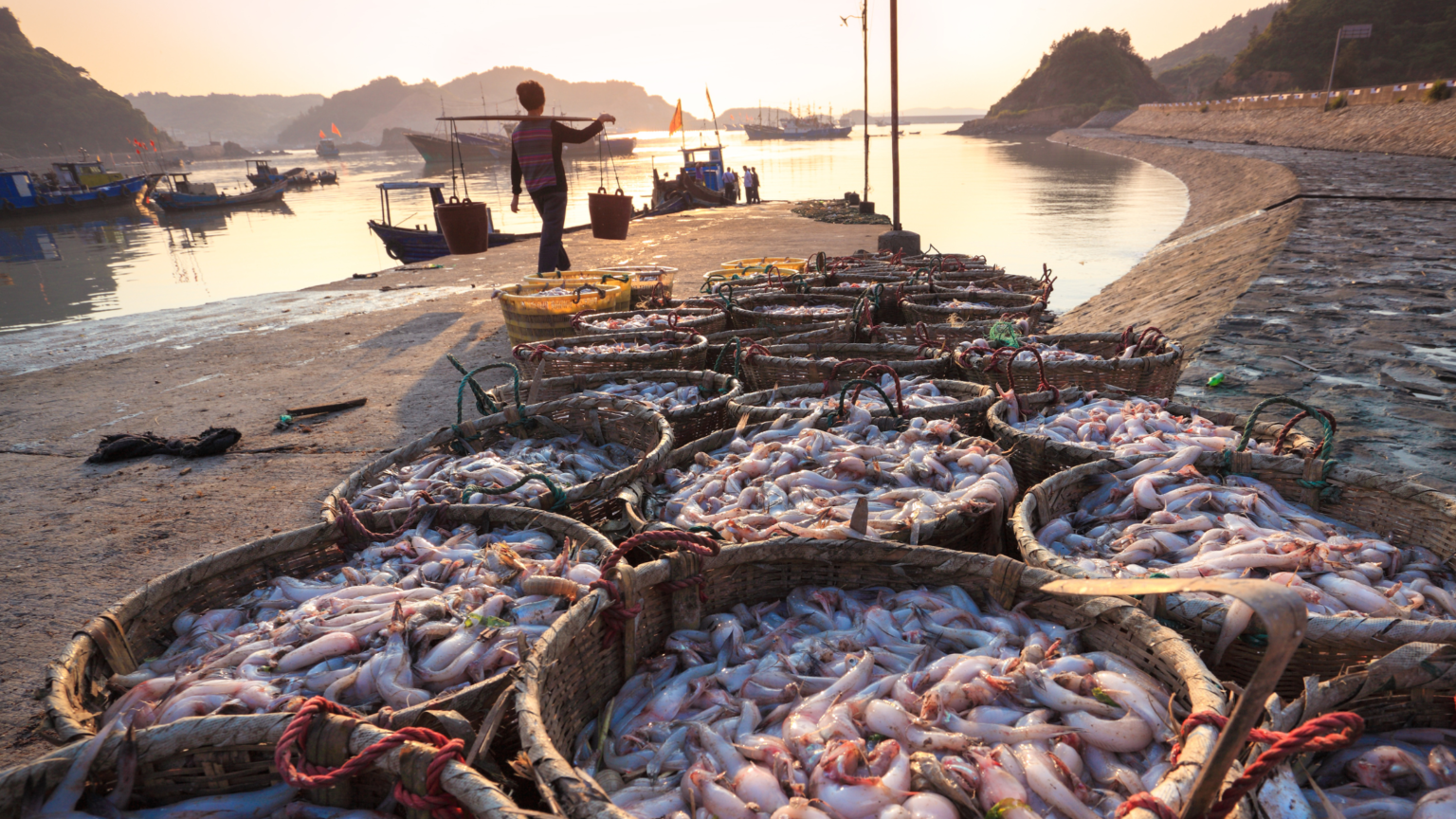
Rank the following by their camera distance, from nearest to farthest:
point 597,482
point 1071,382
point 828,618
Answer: point 828,618 < point 597,482 < point 1071,382

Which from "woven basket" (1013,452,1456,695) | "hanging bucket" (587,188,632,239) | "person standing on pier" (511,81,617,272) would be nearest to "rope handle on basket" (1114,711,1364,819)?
"woven basket" (1013,452,1456,695)

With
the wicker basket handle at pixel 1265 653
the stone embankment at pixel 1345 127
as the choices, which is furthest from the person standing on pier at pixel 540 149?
the stone embankment at pixel 1345 127

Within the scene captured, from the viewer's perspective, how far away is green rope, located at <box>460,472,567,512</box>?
326 centimetres

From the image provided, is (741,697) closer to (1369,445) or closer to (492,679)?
(492,679)

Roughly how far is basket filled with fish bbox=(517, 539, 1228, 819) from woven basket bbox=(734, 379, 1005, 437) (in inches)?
58.7

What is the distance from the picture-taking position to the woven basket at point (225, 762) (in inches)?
67.1

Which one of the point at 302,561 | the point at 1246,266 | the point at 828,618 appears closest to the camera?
the point at 828,618

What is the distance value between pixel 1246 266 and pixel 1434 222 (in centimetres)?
520

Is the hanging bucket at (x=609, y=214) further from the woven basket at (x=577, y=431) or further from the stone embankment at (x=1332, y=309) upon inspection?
the woven basket at (x=577, y=431)

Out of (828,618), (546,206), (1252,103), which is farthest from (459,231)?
(1252,103)

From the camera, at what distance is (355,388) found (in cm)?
707

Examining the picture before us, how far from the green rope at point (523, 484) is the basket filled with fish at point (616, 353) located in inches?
51.9

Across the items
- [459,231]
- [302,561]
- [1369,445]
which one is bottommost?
[1369,445]

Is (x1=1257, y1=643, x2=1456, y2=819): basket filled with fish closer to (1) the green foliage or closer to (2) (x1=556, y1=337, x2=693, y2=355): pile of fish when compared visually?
(2) (x1=556, y1=337, x2=693, y2=355): pile of fish
